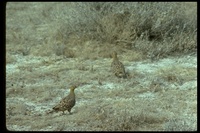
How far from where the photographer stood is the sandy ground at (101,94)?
329 inches

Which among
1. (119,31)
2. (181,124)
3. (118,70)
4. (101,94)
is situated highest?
(119,31)

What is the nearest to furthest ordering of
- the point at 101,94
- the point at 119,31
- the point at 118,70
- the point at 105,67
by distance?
the point at 101,94 → the point at 118,70 → the point at 105,67 → the point at 119,31

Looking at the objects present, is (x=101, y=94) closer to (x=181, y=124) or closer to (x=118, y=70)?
(x=118, y=70)

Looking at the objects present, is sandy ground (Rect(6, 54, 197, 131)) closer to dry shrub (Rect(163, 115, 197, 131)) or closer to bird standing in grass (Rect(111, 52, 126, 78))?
dry shrub (Rect(163, 115, 197, 131))

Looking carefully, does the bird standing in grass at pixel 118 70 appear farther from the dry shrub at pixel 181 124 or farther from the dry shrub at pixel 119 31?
the dry shrub at pixel 181 124

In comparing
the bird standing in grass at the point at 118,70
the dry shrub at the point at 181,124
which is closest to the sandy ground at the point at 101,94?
the dry shrub at the point at 181,124

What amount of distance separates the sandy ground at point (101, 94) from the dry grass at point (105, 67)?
2 centimetres

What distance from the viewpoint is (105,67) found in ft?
39.2

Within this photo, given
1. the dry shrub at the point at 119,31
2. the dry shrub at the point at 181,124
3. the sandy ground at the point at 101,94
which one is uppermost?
the dry shrub at the point at 119,31

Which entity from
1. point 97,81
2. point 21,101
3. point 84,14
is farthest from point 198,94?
point 84,14

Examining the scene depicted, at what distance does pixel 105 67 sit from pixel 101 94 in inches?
75.3

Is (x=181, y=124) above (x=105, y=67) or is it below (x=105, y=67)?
below

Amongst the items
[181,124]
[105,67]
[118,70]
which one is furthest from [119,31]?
[181,124]

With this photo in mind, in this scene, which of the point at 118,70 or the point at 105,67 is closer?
the point at 118,70
